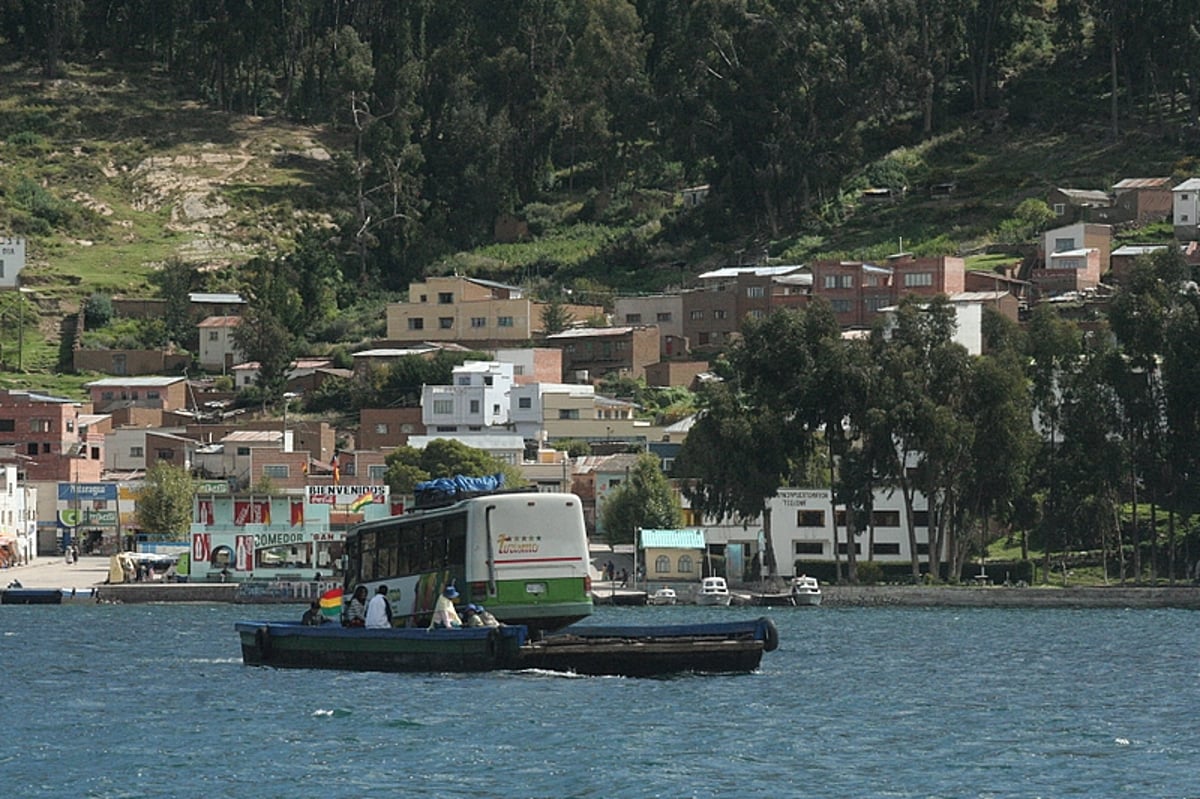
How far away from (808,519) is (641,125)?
68.4 metres

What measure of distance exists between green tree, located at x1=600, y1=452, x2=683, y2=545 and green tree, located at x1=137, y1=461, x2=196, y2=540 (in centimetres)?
1952

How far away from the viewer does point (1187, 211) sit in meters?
147

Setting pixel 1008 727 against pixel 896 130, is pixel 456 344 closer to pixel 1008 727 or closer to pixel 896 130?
pixel 896 130

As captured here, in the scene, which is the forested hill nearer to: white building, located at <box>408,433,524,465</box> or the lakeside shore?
white building, located at <box>408,433,524,465</box>

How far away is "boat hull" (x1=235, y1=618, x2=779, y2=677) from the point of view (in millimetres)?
49125

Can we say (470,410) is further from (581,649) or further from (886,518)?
(581,649)

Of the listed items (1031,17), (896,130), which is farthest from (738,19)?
(1031,17)

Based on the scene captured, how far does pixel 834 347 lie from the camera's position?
312ft

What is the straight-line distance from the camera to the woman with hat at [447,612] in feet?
165

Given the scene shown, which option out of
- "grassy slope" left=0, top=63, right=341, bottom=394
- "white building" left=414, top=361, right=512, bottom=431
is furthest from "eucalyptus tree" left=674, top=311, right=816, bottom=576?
"grassy slope" left=0, top=63, right=341, bottom=394

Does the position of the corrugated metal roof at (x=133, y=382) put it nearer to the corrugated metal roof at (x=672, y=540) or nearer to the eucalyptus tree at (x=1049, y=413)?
the corrugated metal roof at (x=672, y=540)

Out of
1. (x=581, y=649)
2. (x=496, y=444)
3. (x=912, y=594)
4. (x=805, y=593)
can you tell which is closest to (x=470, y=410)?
(x=496, y=444)

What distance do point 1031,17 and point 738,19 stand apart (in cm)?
2854

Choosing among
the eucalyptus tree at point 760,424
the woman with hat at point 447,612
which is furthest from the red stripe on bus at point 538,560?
the eucalyptus tree at point 760,424
